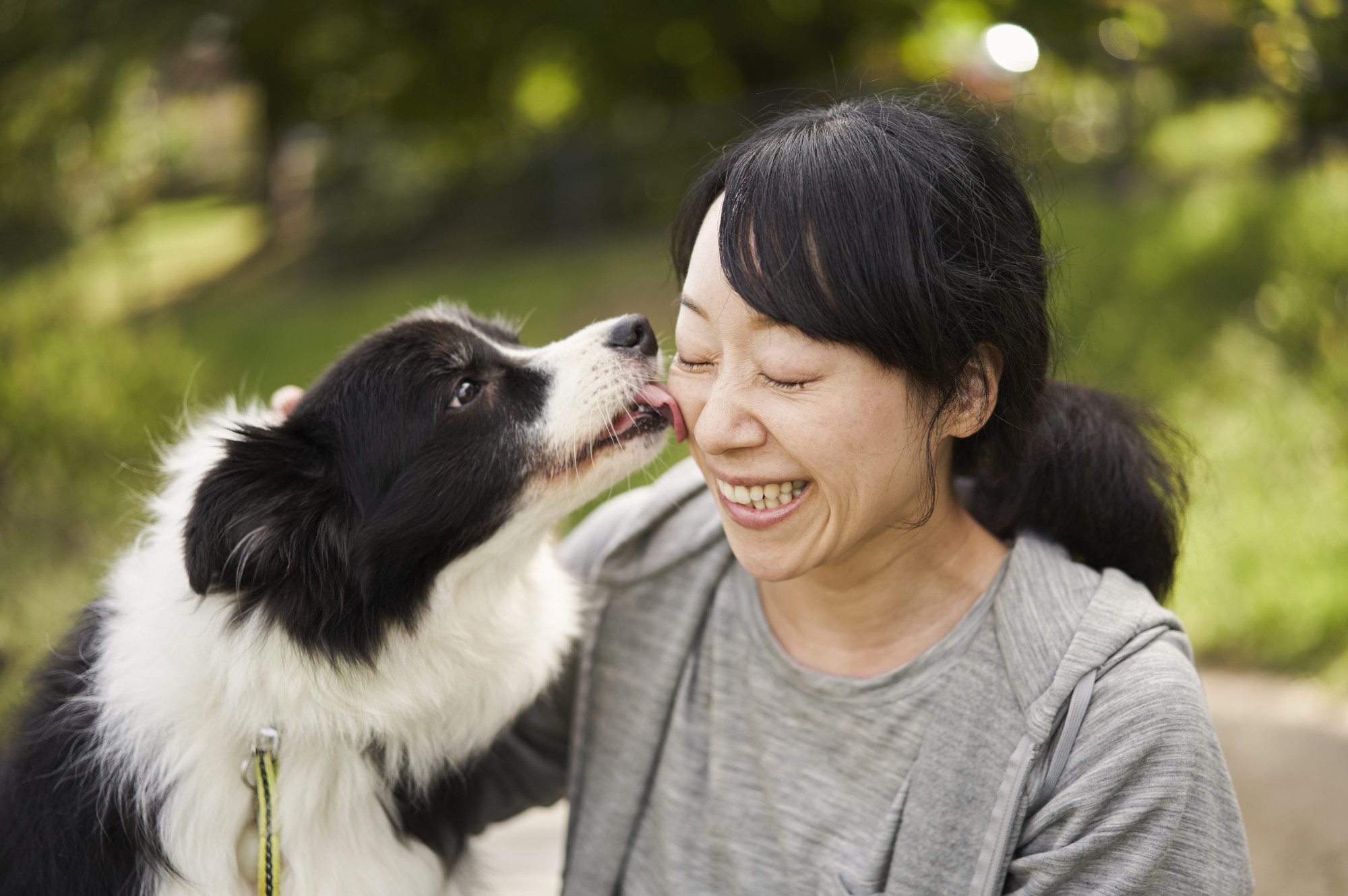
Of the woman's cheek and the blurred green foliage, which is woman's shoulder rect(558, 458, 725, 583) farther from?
the blurred green foliage

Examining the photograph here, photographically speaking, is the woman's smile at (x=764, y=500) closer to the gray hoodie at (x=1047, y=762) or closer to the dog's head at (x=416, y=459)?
the dog's head at (x=416, y=459)

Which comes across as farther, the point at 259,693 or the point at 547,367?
the point at 547,367

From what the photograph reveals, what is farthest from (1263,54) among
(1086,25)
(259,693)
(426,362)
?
(1086,25)

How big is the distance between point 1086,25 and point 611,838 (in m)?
7.55

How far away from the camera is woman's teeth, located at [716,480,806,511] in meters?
1.64

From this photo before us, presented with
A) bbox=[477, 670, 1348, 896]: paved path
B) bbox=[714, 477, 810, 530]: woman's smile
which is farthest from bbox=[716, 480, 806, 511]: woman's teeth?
bbox=[477, 670, 1348, 896]: paved path

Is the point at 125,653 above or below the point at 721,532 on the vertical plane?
below

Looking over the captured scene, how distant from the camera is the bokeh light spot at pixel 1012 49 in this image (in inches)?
93.0

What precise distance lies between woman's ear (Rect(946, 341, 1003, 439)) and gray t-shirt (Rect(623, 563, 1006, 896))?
292mm

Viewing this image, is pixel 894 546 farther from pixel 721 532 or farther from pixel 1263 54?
pixel 1263 54

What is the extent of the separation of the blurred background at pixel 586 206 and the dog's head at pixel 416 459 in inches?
20.0

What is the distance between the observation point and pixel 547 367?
2.16m

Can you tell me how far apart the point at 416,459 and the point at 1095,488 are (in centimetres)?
130

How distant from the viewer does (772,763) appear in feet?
5.91
